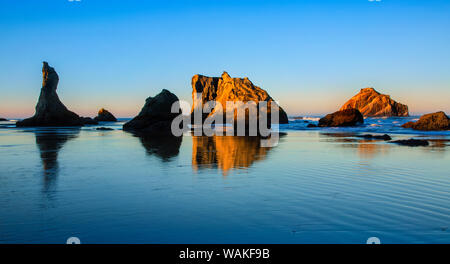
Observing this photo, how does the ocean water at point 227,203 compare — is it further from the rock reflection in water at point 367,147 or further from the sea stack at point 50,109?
the sea stack at point 50,109

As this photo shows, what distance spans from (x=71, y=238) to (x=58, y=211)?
134 centimetres

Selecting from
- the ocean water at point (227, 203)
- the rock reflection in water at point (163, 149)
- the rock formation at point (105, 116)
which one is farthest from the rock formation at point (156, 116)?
the rock formation at point (105, 116)

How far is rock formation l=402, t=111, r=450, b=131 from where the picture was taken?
2866 centimetres

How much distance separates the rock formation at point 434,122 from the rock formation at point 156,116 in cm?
2589

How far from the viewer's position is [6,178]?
8008 mm

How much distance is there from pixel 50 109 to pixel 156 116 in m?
32.7

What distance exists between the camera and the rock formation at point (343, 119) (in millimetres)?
43594

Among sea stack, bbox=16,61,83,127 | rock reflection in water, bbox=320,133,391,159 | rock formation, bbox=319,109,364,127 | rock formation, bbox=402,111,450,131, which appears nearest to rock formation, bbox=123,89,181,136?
rock formation, bbox=319,109,364,127

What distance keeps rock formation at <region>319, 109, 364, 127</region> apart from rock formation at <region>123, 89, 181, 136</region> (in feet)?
69.0

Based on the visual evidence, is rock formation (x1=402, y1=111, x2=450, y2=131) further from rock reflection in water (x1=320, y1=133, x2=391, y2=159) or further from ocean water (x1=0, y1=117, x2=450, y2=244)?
ocean water (x1=0, y1=117, x2=450, y2=244)

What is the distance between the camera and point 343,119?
44031 millimetres

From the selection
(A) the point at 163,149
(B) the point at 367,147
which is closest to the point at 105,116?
(A) the point at 163,149

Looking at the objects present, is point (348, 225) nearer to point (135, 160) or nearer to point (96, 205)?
point (96, 205)
